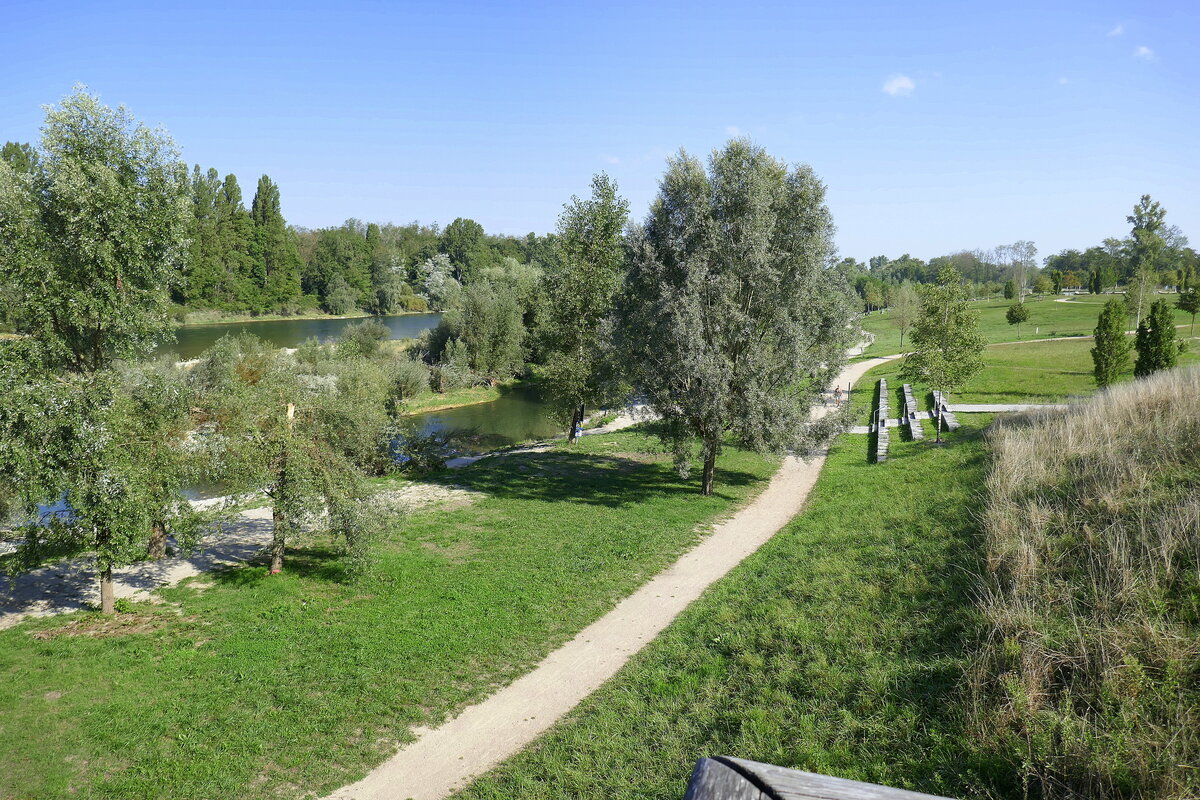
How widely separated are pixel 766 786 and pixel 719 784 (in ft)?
0.35

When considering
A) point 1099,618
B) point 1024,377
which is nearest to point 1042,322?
point 1024,377

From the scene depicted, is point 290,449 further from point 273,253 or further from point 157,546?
point 273,253

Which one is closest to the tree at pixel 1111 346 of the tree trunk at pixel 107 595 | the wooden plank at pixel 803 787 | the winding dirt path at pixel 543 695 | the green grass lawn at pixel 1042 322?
the winding dirt path at pixel 543 695

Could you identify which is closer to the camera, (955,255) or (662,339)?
(662,339)

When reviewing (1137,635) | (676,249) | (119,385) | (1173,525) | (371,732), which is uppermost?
(676,249)

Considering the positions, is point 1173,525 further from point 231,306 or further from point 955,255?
point 955,255

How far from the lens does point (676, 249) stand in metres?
17.4

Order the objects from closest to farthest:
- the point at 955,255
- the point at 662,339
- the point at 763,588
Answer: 1. the point at 763,588
2. the point at 662,339
3. the point at 955,255

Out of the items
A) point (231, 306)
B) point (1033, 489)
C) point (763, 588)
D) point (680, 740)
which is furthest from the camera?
point (231, 306)

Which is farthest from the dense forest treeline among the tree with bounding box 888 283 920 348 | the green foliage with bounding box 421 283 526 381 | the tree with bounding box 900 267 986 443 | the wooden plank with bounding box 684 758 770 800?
the wooden plank with bounding box 684 758 770 800

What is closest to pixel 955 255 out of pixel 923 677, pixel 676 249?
pixel 676 249

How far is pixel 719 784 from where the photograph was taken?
1.52m

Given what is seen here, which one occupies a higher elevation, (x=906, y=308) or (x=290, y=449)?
(x=906, y=308)

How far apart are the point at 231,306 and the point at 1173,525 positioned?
94.7m
